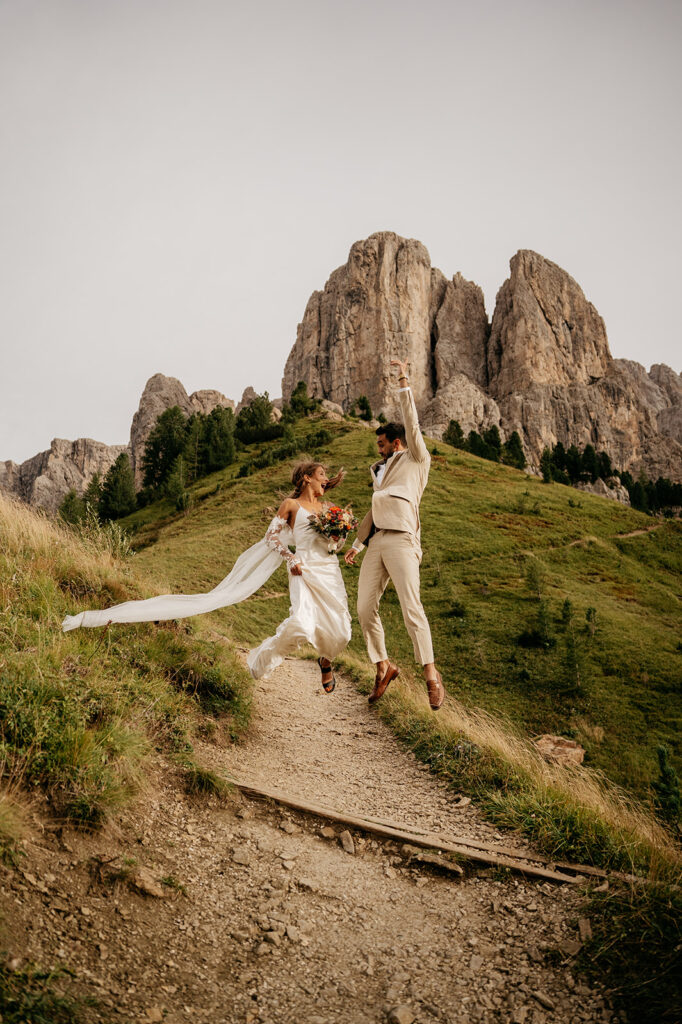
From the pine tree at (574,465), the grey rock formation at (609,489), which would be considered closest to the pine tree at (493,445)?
the pine tree at (574,465)

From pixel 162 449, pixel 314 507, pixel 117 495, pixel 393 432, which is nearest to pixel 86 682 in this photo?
pixel 314 507

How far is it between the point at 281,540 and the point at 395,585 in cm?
181

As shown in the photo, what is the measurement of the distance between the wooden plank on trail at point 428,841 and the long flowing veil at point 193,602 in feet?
7.23

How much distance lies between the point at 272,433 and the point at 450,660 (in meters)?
54.0

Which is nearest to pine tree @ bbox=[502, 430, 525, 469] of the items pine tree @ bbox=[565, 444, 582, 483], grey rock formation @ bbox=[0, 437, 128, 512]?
pine tree @ bbox=[565, 444, 582, 483]

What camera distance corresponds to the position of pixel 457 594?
28.8 metres

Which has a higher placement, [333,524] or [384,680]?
[333,524]

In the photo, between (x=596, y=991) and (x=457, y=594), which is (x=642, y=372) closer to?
(x=457, y=594)

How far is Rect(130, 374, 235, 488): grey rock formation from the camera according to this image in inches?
5812

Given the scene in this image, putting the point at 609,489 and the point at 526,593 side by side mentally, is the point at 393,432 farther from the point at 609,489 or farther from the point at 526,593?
the point at 609,489

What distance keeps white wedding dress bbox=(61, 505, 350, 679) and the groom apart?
0.40 meters

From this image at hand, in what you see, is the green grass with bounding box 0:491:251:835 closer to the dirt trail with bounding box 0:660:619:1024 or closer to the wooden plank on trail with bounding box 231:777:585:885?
the dirt trail with bounding box 0:660:619:1024

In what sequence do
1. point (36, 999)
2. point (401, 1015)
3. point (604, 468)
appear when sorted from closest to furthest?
point (36, 999)
point (401, 1015)
point (604, 468)

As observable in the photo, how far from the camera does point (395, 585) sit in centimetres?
654
